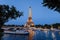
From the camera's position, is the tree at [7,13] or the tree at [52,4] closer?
the tree at [52,4]

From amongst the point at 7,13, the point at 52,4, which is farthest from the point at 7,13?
the point at 52,4

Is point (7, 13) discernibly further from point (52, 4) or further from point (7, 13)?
point (52, 4)

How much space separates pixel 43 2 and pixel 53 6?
0.54 feet

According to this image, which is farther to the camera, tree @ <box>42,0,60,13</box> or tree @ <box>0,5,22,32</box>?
tree @ <box>0,5,22,32</box>

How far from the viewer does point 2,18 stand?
250 inches

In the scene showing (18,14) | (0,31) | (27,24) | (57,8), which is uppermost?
(57,8)

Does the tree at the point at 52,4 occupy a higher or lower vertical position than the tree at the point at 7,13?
higher

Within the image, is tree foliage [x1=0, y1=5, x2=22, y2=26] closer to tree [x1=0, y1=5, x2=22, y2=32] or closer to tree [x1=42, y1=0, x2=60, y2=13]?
tree [x1=0, y1=5, x2=22, y2=32]

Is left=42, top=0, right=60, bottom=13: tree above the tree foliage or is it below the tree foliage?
above

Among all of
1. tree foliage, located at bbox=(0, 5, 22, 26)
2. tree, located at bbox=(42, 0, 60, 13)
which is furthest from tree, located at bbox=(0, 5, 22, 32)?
tree, located at bbox=(42, 0, 60, 13)

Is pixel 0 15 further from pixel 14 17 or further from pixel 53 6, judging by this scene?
pixel 53 6

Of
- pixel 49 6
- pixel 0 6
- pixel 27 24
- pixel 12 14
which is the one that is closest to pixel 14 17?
pixel 12 14

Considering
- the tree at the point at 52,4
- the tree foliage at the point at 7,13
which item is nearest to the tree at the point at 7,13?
the tree foliage at the point at 7,13

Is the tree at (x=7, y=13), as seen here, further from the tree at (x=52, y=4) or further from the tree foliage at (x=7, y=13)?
the tree at (x=52, y=4)
